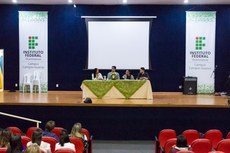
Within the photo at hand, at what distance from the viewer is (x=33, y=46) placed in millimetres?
13266

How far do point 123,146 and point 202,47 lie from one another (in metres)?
6.39

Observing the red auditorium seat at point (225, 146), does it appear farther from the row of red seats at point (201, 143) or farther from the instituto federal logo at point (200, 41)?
the instituto federal logo at point (200, 41)

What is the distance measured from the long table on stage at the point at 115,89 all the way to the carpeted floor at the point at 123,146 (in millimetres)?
1825

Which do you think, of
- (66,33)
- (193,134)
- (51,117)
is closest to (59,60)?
(66,33)

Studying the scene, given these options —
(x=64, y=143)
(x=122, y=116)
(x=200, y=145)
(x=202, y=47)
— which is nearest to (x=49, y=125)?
(x=64, y=143)

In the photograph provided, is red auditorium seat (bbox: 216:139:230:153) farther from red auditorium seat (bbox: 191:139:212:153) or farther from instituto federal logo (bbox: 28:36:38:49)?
instituto federal logo (bbox: 28:36:38:49)

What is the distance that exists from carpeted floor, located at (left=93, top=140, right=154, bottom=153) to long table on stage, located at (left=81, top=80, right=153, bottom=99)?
1.82 metres

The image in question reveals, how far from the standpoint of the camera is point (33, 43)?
1325 cm

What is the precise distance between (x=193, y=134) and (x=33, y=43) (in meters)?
8.75

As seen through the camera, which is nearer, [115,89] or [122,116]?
[122,116]

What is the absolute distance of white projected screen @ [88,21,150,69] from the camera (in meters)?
13.1

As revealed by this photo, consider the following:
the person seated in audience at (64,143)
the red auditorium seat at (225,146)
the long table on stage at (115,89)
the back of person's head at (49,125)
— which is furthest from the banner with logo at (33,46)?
the red auditorium seat at (225,146)

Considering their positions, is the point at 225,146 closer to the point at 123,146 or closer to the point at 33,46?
the point at 123,146

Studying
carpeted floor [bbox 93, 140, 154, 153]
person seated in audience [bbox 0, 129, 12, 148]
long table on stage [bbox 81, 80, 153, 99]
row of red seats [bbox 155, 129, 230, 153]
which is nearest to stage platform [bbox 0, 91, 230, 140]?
carpeted floor [bbox 93, 140, 154, 153]
